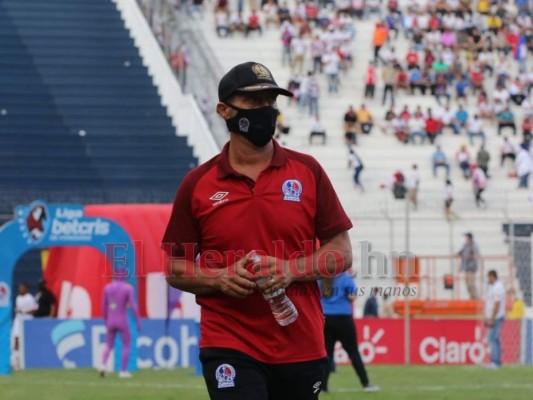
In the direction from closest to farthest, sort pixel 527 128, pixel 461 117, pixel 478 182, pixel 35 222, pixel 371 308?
pixel 35 222
pixel 371 308
pixel 478 182
pixel 527 128
pixel 461 117

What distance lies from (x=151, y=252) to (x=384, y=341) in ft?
13.9

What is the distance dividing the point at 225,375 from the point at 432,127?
33169mm

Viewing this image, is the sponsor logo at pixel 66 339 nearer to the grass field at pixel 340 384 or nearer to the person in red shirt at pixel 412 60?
the grass field at pixel 340 384

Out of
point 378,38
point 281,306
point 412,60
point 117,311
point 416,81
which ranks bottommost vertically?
point 117,311

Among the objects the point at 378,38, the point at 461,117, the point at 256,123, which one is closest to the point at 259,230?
the point at 256,123

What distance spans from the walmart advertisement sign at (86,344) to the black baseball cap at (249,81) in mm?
17035

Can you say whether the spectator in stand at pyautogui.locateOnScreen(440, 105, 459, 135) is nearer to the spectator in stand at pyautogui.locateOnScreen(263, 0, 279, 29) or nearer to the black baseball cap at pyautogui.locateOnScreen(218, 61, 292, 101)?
the spectator in stand at pyautogui.locateOnScreen(263, 0, 279, 29)

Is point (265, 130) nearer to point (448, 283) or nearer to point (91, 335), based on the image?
point (91, 335)

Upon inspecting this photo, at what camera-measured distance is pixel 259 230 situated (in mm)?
6703

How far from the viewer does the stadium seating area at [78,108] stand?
33312 millimetres

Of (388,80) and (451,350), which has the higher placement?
(388,80)

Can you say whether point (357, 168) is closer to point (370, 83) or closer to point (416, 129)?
point (416, 129)

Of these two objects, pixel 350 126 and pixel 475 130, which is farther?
pixel 475 130

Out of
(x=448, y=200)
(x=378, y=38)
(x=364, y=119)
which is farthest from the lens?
(x=378, y=38)
